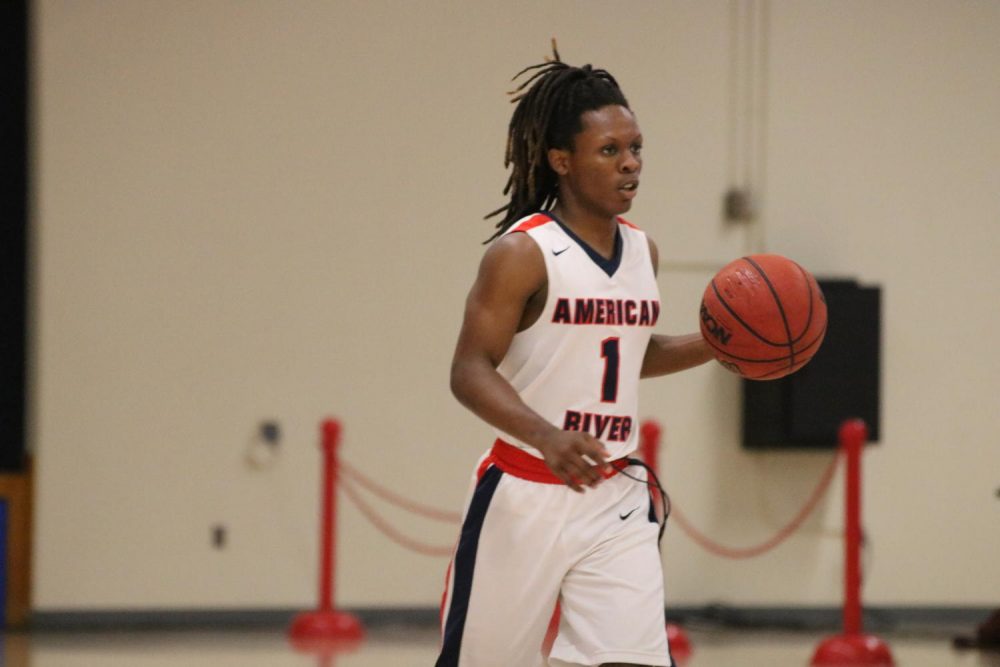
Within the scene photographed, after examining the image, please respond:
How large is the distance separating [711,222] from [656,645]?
495cm

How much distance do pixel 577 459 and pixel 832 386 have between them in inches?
200

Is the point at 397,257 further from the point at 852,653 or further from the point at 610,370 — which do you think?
the point at 610,370

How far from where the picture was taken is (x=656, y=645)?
3387 mm

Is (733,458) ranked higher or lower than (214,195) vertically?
lower

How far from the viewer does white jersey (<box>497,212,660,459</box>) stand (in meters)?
3.60

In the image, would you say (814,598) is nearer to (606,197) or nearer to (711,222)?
(711,222)

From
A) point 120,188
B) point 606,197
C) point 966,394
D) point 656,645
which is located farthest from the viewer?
point 966,394

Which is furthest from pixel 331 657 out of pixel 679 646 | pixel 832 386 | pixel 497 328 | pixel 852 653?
pixel 497 328

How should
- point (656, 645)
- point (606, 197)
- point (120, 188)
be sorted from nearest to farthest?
point (656, 645) < point (606, 197) < point (120, 188)

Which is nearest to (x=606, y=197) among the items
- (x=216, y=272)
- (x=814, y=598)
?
(x=216, y=272)

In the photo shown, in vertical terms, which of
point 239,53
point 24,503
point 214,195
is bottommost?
point 24,503

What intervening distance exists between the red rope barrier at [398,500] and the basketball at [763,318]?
434 cm

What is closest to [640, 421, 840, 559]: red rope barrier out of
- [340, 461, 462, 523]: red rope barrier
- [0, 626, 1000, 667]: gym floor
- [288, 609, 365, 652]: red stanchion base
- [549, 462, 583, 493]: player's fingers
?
[0, 626, 1000, 667]: gym floor

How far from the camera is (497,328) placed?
11.6 feet
